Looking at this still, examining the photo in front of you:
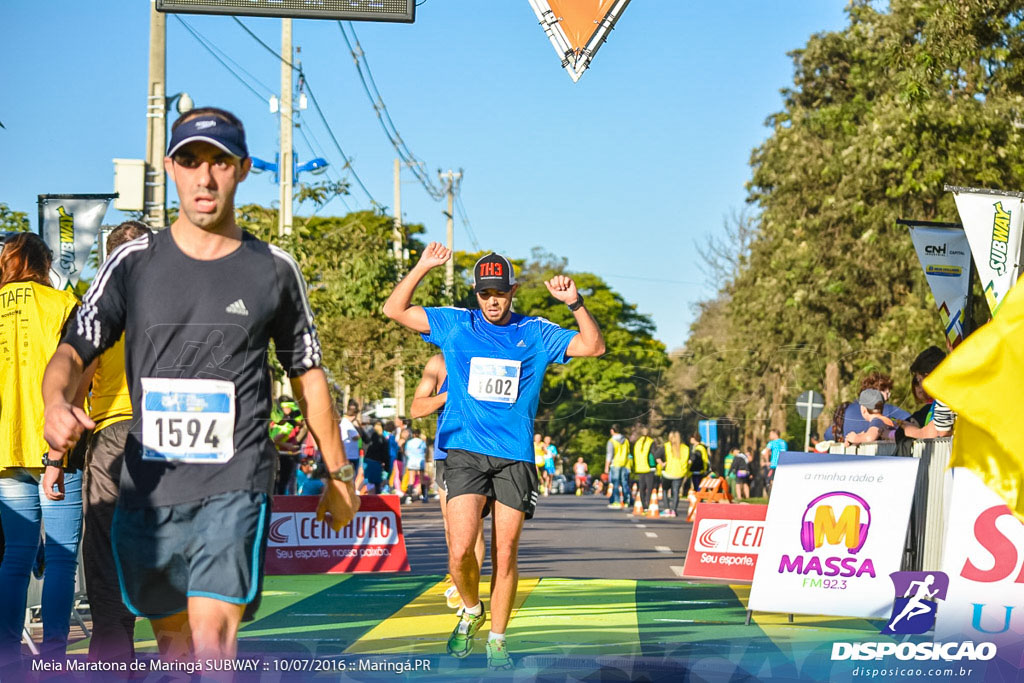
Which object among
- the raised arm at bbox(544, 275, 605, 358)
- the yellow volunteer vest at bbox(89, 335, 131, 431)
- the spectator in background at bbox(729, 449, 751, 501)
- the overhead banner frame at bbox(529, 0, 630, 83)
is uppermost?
the overhead banner frame at bbox(529, 0, 630, 83)

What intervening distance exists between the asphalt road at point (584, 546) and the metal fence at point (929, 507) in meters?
4.07

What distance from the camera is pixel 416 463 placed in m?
30.6

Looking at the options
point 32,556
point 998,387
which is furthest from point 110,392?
point 998,387

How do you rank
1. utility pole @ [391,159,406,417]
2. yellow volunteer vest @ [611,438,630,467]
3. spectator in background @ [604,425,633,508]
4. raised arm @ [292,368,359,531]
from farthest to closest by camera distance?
spectator in background @ [604,425,633,508]
yellow volunteer vest @ [611,438,630,467]
utility pole @ [391,159,406,417]
raised arm @ [292,368,359,531]

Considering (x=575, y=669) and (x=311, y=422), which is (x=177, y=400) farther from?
(x=575, y=669)

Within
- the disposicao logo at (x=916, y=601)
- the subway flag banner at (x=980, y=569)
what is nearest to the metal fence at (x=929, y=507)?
the subway flag banner at (x=980, y=569)

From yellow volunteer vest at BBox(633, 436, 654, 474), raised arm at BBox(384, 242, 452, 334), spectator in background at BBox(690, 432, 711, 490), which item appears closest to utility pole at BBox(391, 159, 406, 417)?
yellow volunteer vest at BBox(633, 436, 654, 474)

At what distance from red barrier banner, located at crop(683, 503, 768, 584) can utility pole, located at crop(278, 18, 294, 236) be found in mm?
13503

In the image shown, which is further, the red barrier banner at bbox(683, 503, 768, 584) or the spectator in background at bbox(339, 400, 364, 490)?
the spectator in background at bbox(339, 400, 364, 490)

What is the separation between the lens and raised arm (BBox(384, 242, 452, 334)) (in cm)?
712

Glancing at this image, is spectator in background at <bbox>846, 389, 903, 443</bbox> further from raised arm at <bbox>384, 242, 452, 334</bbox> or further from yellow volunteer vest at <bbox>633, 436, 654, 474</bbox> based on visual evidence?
yellow volunteer vest at <bbox>633, 436, 654, 474</bbox>

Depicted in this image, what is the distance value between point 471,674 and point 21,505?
2247 mm

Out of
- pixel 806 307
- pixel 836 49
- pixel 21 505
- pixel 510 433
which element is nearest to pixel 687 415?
pixel 510 433

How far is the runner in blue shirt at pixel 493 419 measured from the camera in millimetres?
7441
